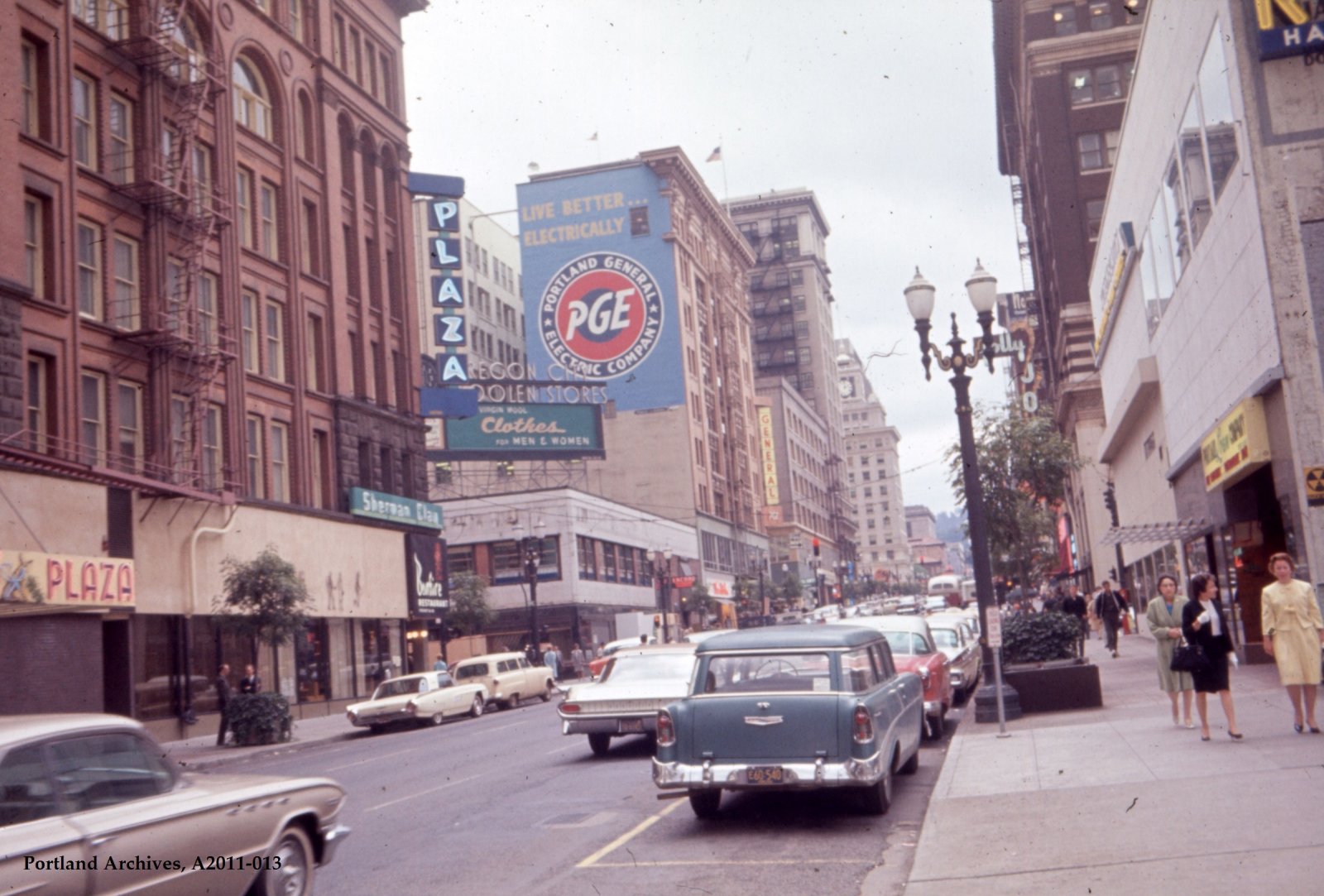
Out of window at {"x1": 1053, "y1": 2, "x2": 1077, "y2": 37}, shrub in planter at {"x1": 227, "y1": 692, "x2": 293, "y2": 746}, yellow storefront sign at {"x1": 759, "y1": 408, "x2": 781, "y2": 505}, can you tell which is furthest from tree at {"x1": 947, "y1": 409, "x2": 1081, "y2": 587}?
yellow storefront sign at {"x1": 759, "y1": 408, "x2": 781, "y2": 505}

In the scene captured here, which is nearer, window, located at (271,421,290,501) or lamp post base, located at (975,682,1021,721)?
lamp post base, located at (975,682,1021,721)

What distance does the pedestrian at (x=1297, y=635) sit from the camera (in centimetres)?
1311

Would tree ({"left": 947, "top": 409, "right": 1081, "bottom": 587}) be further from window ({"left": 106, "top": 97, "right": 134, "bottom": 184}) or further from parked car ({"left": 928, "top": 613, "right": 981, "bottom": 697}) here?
window ({"left": 106, "top": 97, "right": 134, "bottom": 184})

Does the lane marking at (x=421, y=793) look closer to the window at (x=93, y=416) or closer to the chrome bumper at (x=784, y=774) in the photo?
the chrome bumper at (x=784, y=774)

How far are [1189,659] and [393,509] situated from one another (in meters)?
37.1

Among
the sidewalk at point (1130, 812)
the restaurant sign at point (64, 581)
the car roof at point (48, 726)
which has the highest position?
the restaurant sign at point (64, 581)

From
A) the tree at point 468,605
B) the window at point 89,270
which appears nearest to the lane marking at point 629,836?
the window at point 89,270

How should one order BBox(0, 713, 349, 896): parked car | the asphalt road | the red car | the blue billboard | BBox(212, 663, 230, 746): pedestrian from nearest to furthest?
1. BBox(0, 713, 349, 896): parked car
2. the asphalt road
3. the red car
4. BBox(212, 663, 230, 746): pedestrian
5. the blue billboard

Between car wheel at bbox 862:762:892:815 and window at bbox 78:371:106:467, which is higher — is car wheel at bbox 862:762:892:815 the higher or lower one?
the lower one

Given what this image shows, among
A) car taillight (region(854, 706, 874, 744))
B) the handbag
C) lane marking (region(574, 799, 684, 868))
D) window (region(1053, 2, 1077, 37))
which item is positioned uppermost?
window (region(1053, 2, 1077, 37))

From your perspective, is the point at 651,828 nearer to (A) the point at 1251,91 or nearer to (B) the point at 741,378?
(A) the point at 1251,91

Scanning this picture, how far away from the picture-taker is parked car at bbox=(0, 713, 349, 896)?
6.40 metres

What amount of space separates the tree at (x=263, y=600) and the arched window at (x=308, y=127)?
17799mm

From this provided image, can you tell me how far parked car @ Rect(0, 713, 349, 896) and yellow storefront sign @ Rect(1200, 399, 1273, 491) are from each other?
16.5 m
